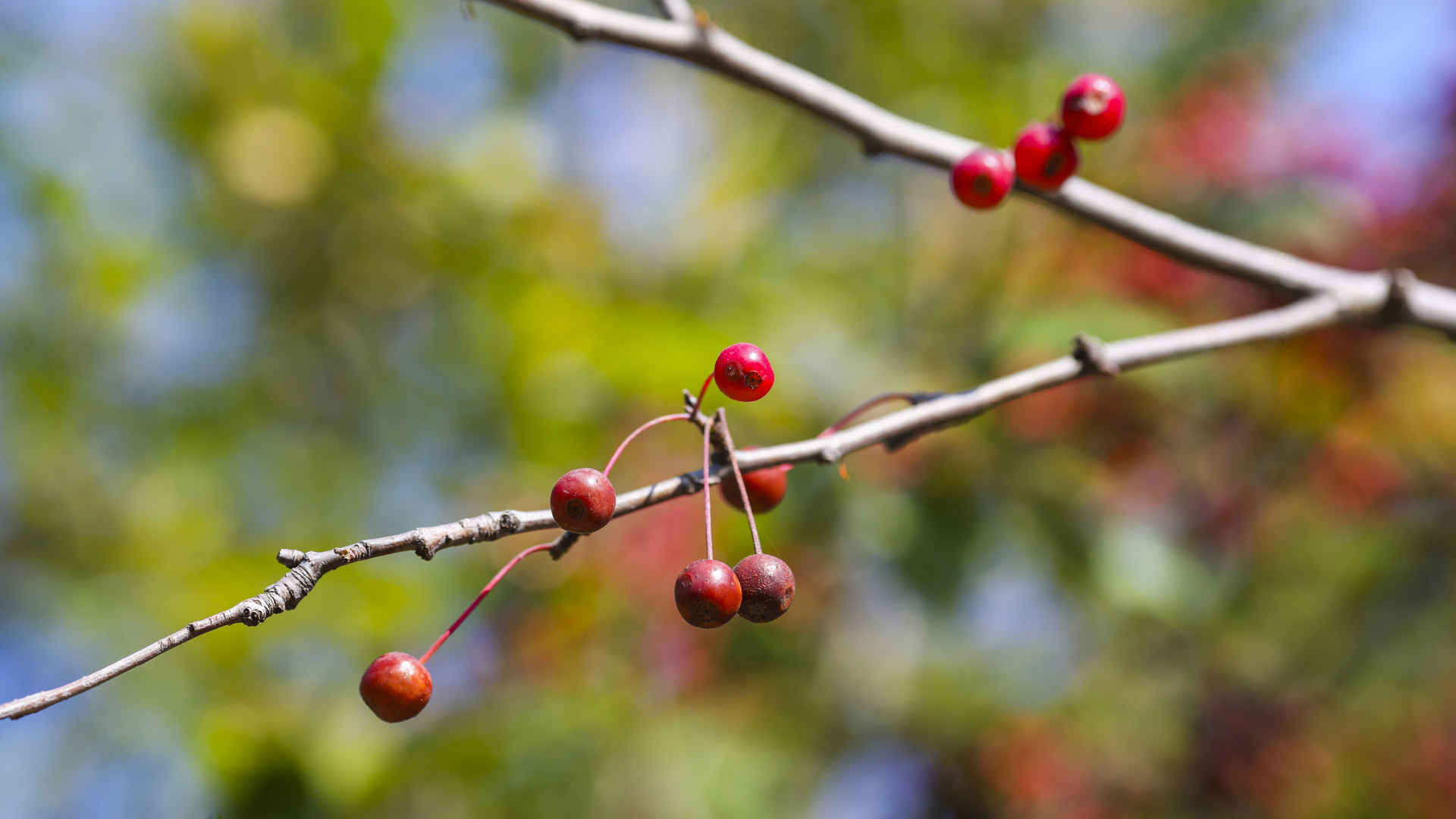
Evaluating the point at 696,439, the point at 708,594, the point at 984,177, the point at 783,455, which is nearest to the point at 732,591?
the point at 708,594

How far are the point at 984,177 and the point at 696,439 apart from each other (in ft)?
6.49

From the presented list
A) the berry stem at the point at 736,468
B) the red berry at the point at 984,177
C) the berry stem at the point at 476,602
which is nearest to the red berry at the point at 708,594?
the berry stem at the point at 736,468

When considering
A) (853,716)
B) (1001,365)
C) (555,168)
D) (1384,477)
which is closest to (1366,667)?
(1384,477)

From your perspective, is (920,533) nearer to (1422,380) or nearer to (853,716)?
(853,716)

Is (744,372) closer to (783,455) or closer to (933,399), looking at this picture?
(783,455)

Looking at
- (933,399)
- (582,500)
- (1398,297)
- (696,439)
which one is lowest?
(582,500)

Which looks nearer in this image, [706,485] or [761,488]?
[706,485]

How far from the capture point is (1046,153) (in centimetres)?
158

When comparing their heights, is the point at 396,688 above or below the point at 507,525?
below

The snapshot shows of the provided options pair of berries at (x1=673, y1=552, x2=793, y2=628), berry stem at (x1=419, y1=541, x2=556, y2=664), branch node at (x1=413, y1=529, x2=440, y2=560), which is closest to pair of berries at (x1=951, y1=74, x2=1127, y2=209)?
pair of berries at (x1=673, y1=552, x2=793, y2=628)

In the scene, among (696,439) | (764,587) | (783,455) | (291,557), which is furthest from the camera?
(696,439)

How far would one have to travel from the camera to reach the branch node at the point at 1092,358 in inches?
54.6

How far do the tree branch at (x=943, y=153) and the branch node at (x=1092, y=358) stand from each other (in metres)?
0.37

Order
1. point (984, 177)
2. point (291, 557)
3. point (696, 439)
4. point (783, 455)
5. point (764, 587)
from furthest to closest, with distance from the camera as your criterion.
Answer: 1. point (696, 439)
2. point (984, 177)
3. point (783, 455)
4. point (764, 587)
5. point (291, 557)
